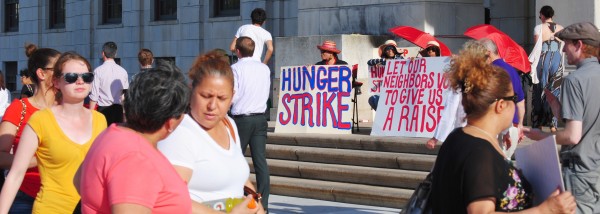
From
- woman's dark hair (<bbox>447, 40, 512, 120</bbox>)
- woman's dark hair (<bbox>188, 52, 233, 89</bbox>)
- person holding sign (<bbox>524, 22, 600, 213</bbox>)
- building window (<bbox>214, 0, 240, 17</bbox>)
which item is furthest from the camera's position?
building window (<bbox>214, 0, 240, 17</bbox>)

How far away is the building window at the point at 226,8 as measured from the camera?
2538cm

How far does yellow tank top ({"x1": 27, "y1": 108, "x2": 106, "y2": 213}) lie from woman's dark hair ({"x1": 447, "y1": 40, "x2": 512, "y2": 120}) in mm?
2261

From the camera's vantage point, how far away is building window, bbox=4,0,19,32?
34.1 meters

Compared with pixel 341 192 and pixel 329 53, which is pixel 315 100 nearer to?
pixel 329 53

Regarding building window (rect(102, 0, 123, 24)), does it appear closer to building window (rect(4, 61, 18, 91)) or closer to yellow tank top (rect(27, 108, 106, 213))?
building window (rect(4, 61, 18, 91))

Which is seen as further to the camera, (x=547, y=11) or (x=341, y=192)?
(x=547, y=11)

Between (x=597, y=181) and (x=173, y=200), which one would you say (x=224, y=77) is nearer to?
(x=173, y=200)

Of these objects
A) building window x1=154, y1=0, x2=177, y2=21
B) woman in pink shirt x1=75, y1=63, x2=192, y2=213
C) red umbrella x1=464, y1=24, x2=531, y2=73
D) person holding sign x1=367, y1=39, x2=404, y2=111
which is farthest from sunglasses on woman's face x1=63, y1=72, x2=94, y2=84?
building window x1=154, y1=0, x2=177, y2=21

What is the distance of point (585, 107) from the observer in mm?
6832

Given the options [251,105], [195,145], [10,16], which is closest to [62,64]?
[195,145]

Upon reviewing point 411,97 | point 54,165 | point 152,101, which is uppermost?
point 152,101

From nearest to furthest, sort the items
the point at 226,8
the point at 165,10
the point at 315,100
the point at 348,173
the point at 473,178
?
the point at 473,178 → the point at 348,173 → the point at 315,100 → the point at 226,8 → the point at 165,10

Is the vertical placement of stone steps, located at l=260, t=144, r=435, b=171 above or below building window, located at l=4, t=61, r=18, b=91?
below

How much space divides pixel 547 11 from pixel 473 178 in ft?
33.9
